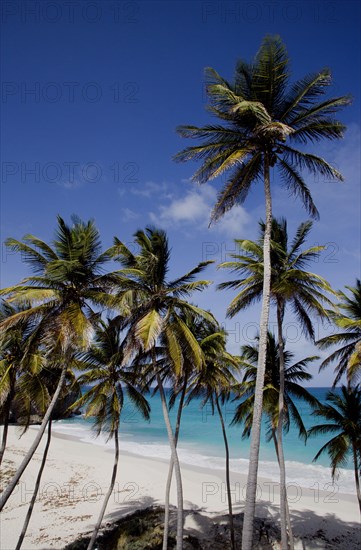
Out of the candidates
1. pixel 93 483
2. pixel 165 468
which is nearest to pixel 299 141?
pixel 93 483

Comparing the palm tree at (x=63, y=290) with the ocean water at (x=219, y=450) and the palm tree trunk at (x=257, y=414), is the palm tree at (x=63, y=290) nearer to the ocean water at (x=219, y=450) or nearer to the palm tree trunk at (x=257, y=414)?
the palm tree trunk at (x=257, y=414)

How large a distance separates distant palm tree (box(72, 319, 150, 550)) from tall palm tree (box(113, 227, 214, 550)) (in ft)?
8.76

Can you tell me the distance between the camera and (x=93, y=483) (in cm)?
2561

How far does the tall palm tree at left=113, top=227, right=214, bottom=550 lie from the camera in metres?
12.2

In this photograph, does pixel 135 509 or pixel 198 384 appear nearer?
pixel 198 384

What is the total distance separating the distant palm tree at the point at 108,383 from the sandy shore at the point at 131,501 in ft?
12.9

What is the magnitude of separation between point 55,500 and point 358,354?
19822mm

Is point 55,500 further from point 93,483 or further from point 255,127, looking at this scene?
point 255,127

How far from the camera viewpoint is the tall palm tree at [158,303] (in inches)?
479


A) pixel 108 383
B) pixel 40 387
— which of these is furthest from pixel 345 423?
pixel 40 387

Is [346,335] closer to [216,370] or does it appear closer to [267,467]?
[216,370]

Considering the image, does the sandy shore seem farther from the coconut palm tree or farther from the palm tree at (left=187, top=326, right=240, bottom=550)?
the palm tree at (left=187, top=326, right=240, bottom=550)

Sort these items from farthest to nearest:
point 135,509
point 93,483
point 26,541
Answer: point 93,483 → point 135,509 → point 26,541

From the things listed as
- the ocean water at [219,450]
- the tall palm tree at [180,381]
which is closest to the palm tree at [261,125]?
the tall palm tree at [180,381]
